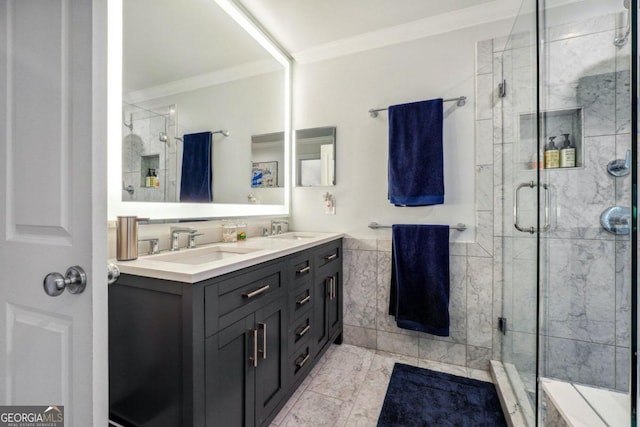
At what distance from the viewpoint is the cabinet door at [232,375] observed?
950 millimetres

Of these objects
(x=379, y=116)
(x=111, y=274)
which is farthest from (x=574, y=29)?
(x=111, y=274)

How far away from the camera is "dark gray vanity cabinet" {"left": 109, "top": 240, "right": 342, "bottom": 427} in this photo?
89cm

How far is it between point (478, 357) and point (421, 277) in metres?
0.65

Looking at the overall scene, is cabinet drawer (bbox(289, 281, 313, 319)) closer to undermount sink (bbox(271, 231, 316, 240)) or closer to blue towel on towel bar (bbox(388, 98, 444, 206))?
undermount sink (bbox(271, 231, 316, 240))

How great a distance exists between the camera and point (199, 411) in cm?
90

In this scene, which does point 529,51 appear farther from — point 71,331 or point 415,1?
point 71,331

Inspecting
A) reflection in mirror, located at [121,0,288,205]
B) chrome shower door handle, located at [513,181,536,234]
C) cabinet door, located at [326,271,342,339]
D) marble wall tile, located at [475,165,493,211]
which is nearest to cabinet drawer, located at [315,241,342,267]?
cabinet door, located at [326,271,342,339]

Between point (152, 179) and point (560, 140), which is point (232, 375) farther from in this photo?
point (560, 140)

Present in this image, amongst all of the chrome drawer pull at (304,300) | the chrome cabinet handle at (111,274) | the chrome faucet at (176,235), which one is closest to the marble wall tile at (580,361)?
the chrome drawer pull at (304,300)

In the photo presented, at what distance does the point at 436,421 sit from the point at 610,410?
2.29 feet

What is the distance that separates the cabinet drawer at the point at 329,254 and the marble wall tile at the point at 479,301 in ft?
2.99

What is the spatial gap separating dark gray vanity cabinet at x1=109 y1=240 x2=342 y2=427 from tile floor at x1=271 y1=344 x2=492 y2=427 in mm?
217

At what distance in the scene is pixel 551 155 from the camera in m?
1.41

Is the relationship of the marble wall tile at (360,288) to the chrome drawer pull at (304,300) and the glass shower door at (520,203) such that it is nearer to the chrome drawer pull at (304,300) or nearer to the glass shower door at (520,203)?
the chrome drawer pull at (304,300)
